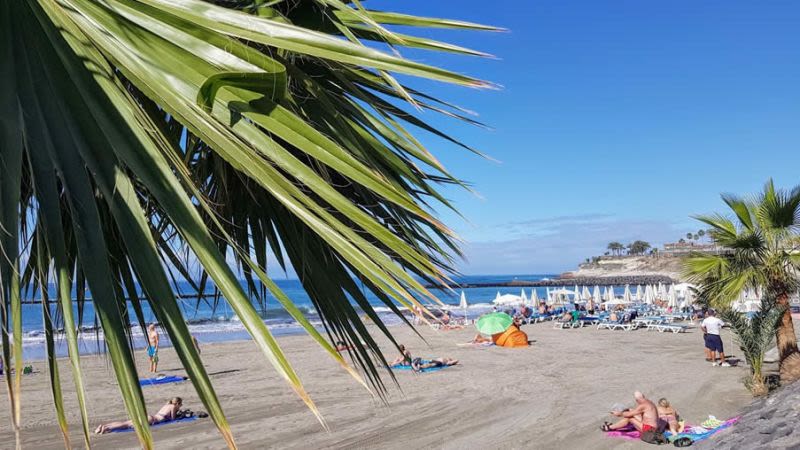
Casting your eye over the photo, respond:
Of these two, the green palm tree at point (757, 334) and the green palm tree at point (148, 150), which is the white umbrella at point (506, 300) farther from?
the green palm tree at point (148, 150)

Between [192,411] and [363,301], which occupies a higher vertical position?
[363,301]

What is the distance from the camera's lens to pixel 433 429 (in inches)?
355

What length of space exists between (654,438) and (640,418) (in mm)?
435

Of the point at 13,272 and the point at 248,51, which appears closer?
the point at 13,272

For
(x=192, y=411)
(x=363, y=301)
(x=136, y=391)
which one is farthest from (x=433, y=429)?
(x=136, y=391)

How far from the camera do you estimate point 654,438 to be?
8016 mm

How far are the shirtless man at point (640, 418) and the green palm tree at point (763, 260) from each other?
6.78 feet

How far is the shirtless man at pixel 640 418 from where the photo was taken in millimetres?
8297

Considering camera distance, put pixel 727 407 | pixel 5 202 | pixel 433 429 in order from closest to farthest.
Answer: pixel 5 202 → pixel 433 429 → pixel 727 407

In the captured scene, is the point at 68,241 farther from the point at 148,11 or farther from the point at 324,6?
the point at 324,6

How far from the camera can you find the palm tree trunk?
9422mm

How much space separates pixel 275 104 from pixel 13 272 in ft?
1.49

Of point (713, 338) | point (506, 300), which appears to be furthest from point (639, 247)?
point (713, 338)

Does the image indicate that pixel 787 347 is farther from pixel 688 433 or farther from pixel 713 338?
pixel 713 338
